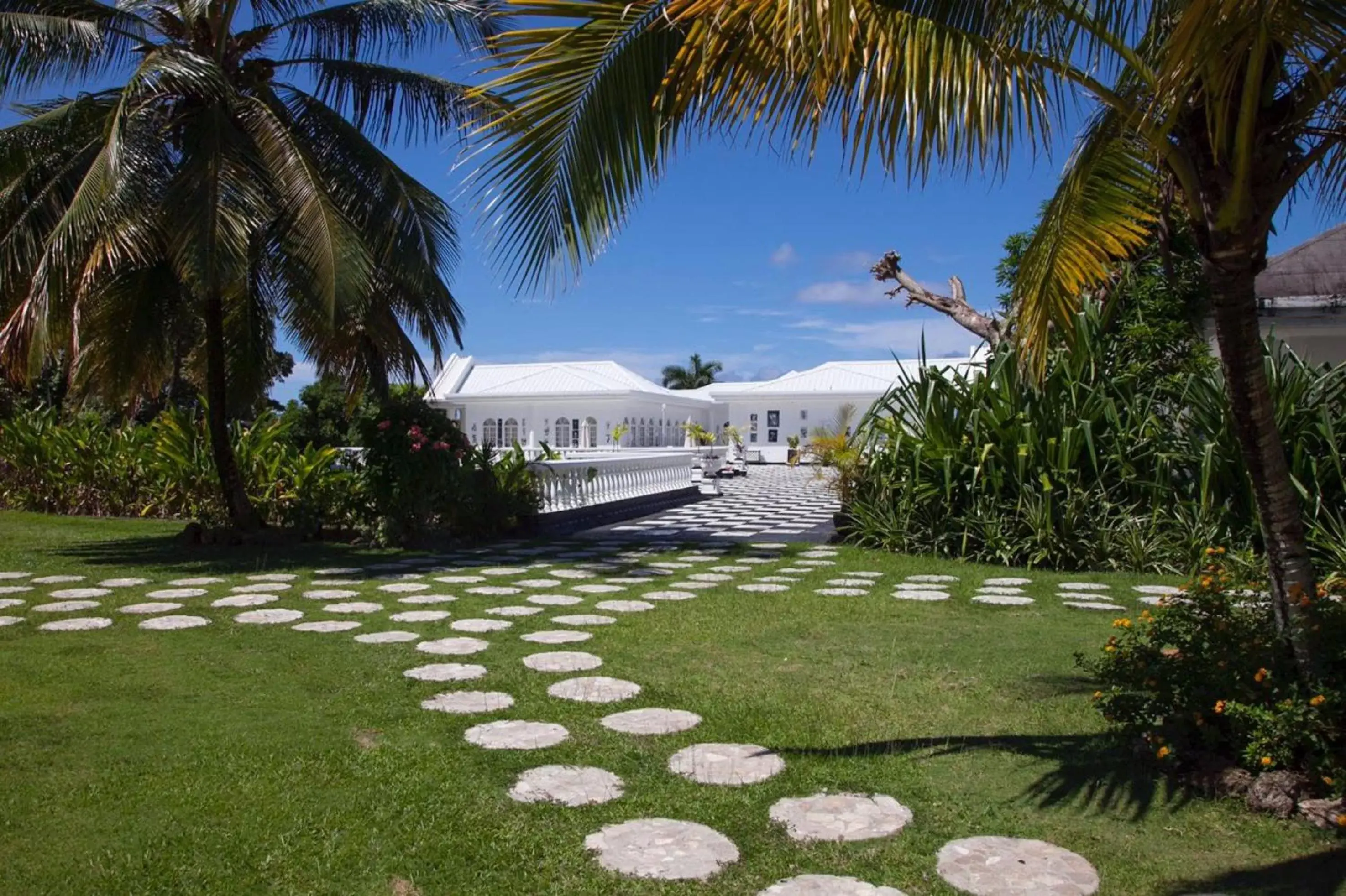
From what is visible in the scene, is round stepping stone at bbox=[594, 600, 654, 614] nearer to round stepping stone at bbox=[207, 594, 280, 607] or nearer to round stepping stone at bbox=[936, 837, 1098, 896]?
Result: round stepping stone at bbox=[207, 594, 280, 607]

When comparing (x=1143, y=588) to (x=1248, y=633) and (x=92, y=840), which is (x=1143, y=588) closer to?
(x=1248, y=633)

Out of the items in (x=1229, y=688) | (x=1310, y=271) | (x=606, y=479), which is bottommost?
(x=1229, y=688)

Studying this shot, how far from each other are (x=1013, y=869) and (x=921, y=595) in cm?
459

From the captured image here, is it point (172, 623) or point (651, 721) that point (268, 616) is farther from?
point (651, 721)

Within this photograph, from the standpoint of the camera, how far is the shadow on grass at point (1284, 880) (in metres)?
2.50

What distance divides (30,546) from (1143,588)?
35.7 feet

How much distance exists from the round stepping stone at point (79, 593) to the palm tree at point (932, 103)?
5581 mm

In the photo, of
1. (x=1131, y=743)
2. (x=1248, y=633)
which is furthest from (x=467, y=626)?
(x=1248, y=633)

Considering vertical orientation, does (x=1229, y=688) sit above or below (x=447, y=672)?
above

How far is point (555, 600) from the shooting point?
273 inches

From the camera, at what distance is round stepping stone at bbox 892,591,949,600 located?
7020 millimetres

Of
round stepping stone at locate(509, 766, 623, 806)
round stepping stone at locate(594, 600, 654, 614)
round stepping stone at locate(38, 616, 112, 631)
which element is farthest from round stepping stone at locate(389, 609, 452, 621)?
round stepping stone at locate(509, 766, 623, 806)

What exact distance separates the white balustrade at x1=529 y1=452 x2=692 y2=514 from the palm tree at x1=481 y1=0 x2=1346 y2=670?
940 cm

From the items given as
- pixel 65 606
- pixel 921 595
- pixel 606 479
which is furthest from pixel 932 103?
pixel 606 479
